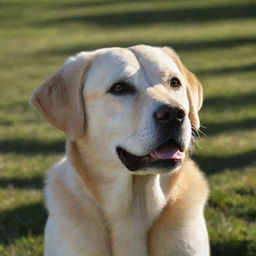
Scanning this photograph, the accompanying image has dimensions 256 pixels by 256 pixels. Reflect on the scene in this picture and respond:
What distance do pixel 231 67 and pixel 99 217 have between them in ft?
30.3

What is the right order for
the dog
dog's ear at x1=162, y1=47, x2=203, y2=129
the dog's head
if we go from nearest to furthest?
1. the dog's head
2. the dog
3. dog's ear at x1=162, y1=47, x2=203, y2=129

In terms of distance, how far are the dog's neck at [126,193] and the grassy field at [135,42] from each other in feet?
3.60

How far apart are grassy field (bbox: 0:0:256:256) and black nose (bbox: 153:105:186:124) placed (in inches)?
65.0

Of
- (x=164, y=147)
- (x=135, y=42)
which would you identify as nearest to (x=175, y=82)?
(x=164, y=147)

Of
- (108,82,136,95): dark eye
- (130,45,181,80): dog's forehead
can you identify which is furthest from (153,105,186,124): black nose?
(130,45,181,80): dog's forehead

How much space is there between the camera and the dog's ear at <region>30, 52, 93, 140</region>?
425cm

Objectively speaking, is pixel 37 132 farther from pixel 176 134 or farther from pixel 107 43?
pixel 107 43

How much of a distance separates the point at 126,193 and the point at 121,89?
2.09ft

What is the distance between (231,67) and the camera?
13.1 meters

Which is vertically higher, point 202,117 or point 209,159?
point 209,159

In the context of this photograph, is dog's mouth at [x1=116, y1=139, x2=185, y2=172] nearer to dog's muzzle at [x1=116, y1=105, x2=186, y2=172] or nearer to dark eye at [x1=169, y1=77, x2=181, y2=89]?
dog's muzzle at [x1=116, y1=105, x2=186, y2=172]

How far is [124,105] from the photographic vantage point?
162 inches

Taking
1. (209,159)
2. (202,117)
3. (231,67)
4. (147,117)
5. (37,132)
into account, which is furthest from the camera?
(231,67)

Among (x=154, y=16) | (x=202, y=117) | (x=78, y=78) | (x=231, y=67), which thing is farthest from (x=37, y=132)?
(x=154, y=16)
